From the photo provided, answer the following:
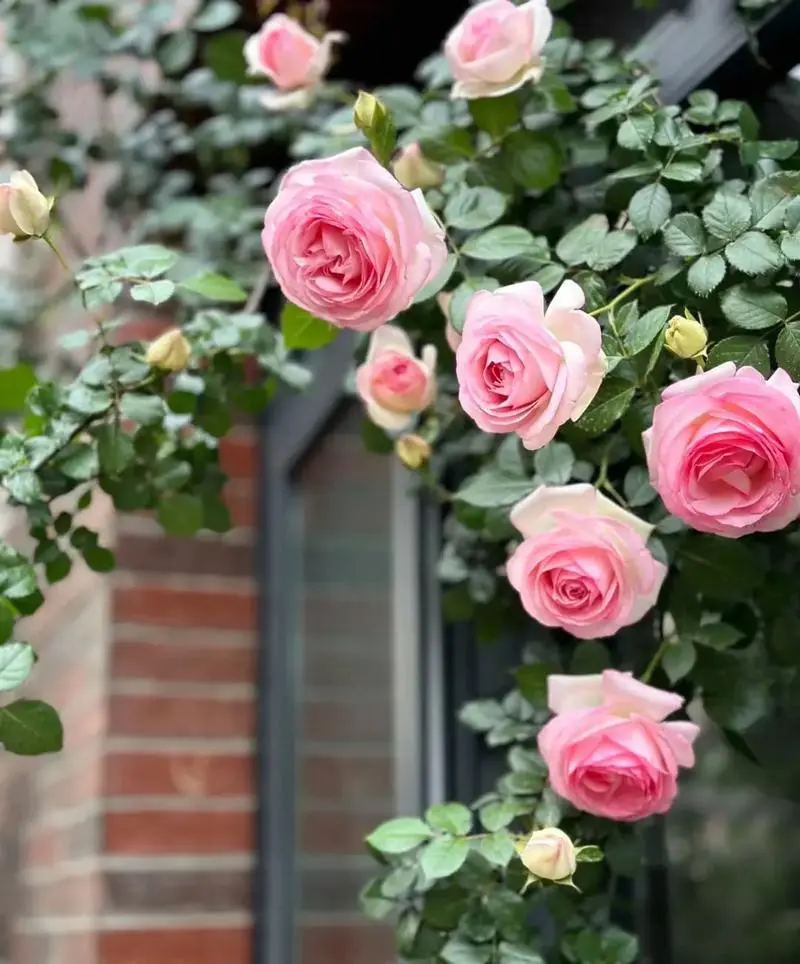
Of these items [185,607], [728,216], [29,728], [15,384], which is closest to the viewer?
[728,216]

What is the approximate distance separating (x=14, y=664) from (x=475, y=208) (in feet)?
1.50

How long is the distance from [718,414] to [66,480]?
0.53 m

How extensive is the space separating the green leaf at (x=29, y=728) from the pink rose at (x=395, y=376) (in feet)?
1.09

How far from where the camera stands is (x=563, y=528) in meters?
0.74

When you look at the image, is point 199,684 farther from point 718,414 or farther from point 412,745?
point 718,414

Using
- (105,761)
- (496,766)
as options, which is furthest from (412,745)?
(105,761)

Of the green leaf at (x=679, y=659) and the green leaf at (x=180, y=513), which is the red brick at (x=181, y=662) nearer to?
the green leaf at (x=180, y=513)

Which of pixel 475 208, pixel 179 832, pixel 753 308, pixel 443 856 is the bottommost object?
pixel 179 832

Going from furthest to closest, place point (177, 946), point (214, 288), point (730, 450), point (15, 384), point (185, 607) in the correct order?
point (185, 607) < point (177, 946) < point (15, 384) < point (214, 288) < point (730, 450)

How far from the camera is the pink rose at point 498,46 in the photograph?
0.85 metres

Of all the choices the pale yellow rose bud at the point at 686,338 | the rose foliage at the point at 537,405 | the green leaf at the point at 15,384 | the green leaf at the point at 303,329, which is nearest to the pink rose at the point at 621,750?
the rose foliage at the point at 537,405

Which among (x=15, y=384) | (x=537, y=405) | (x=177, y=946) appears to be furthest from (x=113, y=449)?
(x=177, y=946)

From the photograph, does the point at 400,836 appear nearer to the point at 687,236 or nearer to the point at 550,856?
the point at 550,856

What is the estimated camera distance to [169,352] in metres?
0.90
